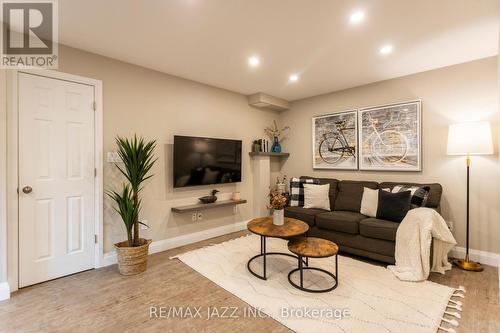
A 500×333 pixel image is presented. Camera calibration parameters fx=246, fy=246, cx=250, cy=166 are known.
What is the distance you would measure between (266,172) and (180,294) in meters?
2.84

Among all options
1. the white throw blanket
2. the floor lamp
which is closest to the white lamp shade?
the floor lamp

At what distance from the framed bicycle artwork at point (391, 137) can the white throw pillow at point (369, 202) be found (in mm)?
569

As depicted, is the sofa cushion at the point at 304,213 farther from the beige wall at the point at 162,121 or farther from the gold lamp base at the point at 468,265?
the gold lamp base at the point at 468,265

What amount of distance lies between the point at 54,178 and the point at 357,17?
338 cm

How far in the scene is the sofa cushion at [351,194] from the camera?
3.66 metres

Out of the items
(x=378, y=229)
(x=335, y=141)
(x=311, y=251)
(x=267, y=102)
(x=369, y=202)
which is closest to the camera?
(x=311, y=251)

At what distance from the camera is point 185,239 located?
372cm

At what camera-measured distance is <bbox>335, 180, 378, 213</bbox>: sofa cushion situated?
3.66 m

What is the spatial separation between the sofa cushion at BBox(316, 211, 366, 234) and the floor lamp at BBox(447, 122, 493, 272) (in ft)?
3.86

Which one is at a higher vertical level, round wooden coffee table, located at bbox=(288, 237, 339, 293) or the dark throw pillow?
the dark throw pillow

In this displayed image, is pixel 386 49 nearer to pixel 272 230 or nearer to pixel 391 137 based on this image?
pixel 391 137

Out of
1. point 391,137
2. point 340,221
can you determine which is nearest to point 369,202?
point 340,221

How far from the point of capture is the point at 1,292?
222 centimetres

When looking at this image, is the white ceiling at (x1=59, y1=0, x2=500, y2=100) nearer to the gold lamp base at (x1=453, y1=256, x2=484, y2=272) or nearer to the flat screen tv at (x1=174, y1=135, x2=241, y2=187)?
the flat screen tv at (x1=174, y1=135, x2=241, y2=187)
